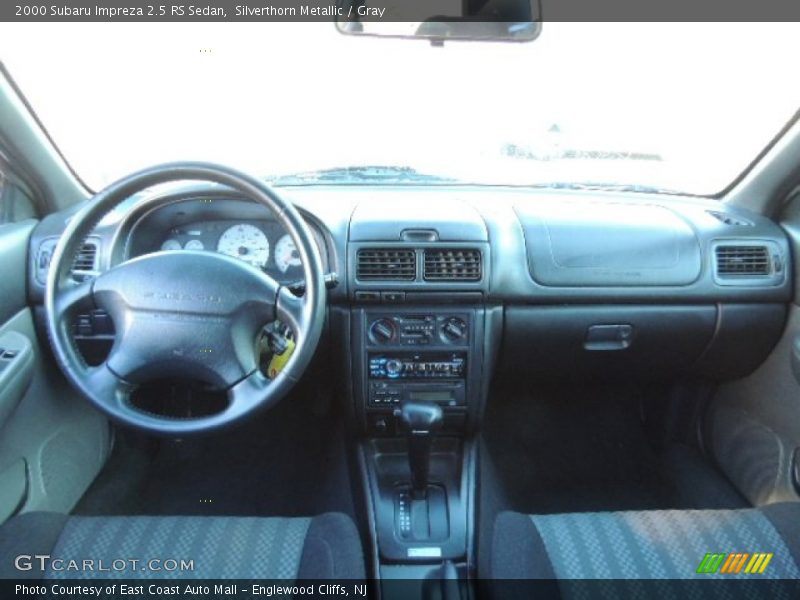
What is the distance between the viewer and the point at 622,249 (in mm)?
2551

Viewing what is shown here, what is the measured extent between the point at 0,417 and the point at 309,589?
1.10 meters

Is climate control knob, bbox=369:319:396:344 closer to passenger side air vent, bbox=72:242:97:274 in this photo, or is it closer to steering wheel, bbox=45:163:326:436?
steering wheel, bbox=45:163:326:436

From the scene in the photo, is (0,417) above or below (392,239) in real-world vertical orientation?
below

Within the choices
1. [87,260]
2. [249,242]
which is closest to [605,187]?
[249,242]

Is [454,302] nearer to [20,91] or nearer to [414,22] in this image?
[414,22]

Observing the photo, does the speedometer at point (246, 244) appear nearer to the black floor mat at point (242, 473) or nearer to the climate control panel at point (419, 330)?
the climate control panel at point (419, 330)

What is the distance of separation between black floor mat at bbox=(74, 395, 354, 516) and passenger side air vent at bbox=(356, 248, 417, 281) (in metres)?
0.82

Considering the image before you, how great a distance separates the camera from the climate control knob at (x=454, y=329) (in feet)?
7.93

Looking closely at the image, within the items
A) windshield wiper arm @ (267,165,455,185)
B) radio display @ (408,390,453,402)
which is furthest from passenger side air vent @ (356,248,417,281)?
windshield wiper arm @ (267,165,455,185)

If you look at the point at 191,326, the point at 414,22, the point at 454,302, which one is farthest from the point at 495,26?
the point at 191,326

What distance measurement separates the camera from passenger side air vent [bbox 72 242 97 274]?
7.34ft

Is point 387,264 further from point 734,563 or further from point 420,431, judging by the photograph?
point 734,563

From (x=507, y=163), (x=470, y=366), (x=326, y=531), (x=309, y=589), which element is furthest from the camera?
(x=507, y=163)
